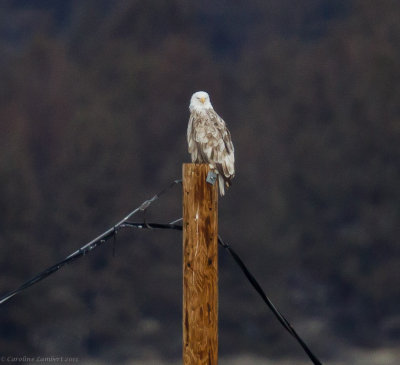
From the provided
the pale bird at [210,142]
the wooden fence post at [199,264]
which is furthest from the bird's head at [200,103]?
the wooden fence post at [199,264]

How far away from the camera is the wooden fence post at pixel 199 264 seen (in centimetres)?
516

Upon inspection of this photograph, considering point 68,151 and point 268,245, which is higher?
point 68,151

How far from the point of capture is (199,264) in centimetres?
520

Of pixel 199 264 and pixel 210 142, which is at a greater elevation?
pixel 210 142

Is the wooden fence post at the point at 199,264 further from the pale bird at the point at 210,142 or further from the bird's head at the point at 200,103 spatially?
the bird's head at the point at 200,103

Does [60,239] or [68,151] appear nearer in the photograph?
[60,239]

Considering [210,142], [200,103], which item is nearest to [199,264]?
[210,142]

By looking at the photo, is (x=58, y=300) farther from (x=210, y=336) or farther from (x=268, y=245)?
(x=210, y=336)

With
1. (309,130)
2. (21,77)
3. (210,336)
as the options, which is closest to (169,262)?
(309,130)

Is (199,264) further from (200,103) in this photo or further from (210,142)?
(200,103)

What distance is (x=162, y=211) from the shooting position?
20891 millimetres

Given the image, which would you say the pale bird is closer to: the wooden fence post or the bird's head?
the bird's head

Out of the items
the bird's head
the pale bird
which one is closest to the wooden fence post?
the pale bird

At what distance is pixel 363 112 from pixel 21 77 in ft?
33.3
